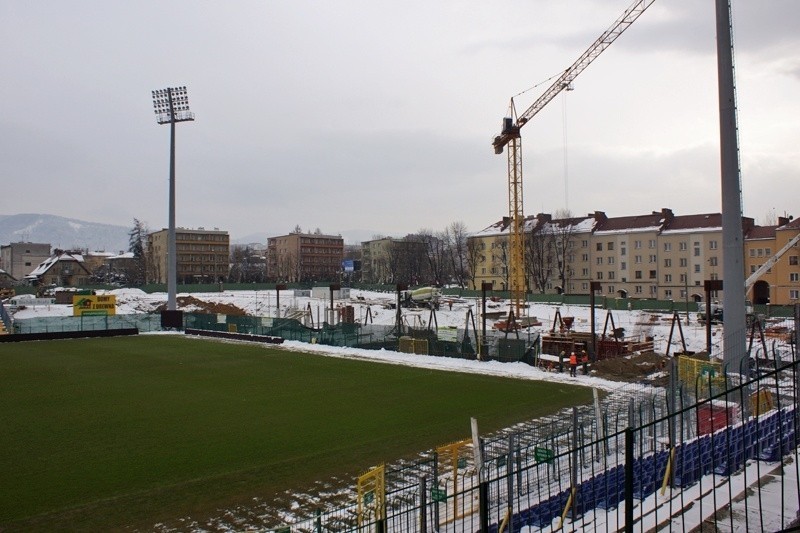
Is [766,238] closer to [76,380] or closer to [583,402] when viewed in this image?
[583,402]

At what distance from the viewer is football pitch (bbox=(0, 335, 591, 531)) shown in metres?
12.1

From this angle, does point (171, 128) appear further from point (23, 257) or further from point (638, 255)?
point (23, 257)

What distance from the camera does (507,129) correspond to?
2660 inches

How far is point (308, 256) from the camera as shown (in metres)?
169

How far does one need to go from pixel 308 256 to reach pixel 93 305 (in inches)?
4602

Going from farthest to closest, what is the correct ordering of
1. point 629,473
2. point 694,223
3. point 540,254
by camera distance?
point 540,254
point 694,223
point 629,473

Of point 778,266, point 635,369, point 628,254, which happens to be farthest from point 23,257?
point 635,369

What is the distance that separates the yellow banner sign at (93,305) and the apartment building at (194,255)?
9546cm

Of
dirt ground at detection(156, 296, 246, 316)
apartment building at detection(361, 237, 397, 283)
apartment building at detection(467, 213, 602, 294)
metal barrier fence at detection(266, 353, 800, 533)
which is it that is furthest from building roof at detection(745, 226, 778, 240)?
apartment building at detection(361, 237, 397, 283)

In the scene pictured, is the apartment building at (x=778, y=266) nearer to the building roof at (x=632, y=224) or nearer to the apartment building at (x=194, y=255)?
the building roof at (x=632, y=224)

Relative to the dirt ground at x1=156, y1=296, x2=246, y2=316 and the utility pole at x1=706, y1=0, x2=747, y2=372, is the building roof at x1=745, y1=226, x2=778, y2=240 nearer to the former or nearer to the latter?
the dirt ground at x1=156, y1=296, x2=246, y2=316

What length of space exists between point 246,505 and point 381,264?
143528mm

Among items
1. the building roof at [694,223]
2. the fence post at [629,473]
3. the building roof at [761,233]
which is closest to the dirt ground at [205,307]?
the building roof at [694,223]

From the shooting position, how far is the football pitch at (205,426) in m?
12.1
